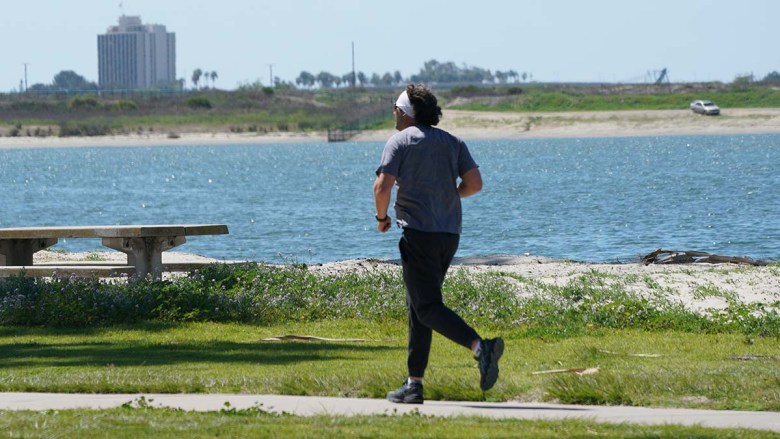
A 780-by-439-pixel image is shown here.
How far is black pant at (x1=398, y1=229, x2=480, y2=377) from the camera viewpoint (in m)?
8.45

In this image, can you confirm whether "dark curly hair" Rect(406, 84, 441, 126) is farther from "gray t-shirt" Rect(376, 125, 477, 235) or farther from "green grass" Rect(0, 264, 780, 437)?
"green grass" Rect(0, 264, 780, 437)

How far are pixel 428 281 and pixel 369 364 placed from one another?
1.70 m

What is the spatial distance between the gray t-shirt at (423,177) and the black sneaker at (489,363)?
74 cm

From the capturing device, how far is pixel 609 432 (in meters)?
7.22

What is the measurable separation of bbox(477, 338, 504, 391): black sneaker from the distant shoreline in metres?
112

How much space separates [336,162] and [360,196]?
41477 mm

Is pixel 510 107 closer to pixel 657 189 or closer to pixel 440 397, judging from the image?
pixel 657 189

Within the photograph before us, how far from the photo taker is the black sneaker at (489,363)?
8344 mm

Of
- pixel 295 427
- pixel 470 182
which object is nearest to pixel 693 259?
pixel 470 182

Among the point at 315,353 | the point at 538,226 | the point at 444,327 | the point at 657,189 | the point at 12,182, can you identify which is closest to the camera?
the point at 444,327

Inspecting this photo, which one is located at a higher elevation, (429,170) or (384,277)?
(429,170)

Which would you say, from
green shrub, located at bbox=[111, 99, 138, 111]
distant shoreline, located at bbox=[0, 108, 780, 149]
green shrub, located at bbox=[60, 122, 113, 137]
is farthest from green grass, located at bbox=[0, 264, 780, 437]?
green shrub, located at bbox=[111, 99, 138, 111]

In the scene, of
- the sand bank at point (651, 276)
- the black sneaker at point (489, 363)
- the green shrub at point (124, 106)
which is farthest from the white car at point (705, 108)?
the black sneaker at point (489, 363)

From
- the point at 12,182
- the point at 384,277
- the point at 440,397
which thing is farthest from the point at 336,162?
the point at 440,397
